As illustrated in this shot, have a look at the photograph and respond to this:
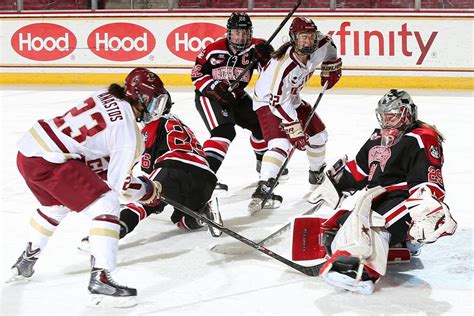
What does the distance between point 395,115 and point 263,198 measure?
1292 mm

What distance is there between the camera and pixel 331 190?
3.48 meters

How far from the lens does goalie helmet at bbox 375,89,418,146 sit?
323 cm

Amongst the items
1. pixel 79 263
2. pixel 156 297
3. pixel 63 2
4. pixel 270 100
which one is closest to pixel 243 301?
pixel 156 297

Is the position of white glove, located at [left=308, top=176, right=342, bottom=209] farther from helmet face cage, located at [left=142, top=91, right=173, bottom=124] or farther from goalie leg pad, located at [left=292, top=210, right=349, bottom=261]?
helmet face cage, located at [left=142, top=91, right=173, bottom=124]

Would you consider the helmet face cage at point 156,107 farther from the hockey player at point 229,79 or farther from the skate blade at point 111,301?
the hockey player at point 229,79

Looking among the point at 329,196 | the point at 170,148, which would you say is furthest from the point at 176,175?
the point at 329,196

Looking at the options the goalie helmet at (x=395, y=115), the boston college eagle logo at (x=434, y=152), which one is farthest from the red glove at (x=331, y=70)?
the boston college eagle logo at (x=434, y=152)

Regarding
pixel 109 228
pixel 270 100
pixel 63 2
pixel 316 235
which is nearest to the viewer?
pixel 109 228

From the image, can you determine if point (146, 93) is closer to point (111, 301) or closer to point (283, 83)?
point (111, 301)

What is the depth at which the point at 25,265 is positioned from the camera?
325 cm

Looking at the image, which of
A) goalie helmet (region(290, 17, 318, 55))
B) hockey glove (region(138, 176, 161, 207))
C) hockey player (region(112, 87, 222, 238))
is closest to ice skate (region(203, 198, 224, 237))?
hockey player (region(112, 87, 222, 238))

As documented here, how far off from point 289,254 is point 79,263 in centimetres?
86

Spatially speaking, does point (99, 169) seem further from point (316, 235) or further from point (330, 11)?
point (330, 11)

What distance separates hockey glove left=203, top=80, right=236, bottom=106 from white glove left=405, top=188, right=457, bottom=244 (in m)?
2.09
